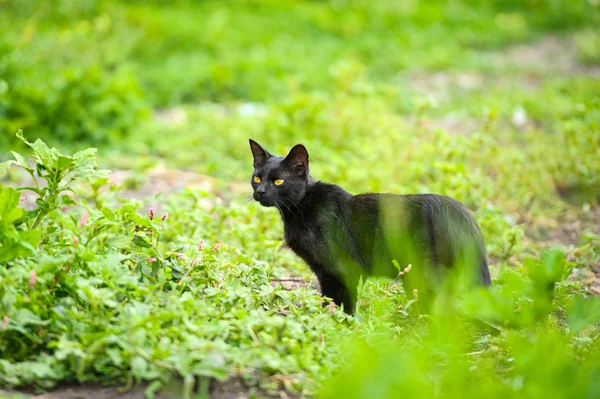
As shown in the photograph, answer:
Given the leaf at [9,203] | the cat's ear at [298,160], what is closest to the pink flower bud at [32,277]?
the leaf at [9,203]

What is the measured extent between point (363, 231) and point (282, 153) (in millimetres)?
1686

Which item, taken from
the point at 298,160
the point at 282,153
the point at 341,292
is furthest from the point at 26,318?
the point at 282,153

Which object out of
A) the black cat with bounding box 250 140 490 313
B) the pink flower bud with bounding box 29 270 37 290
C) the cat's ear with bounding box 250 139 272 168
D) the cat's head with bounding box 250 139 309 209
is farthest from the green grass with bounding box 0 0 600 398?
the cat's ear with bounding box 250 139 272 168

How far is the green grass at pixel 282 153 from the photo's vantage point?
2396 mm

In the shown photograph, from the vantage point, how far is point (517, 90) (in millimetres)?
8109

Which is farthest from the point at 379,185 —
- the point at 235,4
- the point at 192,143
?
the point at 235,4

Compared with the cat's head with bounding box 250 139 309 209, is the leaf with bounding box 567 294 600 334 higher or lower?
lower

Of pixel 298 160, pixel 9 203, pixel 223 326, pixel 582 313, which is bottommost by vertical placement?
pixel 223 326

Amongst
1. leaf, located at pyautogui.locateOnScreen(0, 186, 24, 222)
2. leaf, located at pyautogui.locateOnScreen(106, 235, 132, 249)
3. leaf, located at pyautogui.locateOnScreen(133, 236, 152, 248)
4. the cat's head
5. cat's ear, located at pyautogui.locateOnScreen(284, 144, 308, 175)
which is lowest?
leaf, located at pyautogui.locateOnScreen(133, 236, 152, 248)

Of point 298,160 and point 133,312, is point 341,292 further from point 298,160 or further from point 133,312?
point 133,312

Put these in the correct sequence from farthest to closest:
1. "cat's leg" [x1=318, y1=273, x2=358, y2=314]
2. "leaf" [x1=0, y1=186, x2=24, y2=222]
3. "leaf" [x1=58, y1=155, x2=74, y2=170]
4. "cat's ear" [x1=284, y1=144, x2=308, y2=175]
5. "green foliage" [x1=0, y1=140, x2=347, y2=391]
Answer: "cat's ear" [x1=284, y1=144, x2=308, y2=175] → "cat's leg" [x1=318, y1=273, x2=358, y2=314] → "leaf" [x1=58, y1=155, x2=74, y2=170] → "leaf" [x1=0, y1=186, x2=24, y2=222] → "green foliage" [x1=0, y1=140, x2=347, y2=391]

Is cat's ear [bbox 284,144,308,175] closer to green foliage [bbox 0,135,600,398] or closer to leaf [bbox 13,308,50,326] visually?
green foliage [bbox 0,135,600,398]

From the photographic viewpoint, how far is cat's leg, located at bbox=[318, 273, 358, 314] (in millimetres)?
3314

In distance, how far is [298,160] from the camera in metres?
3.52
